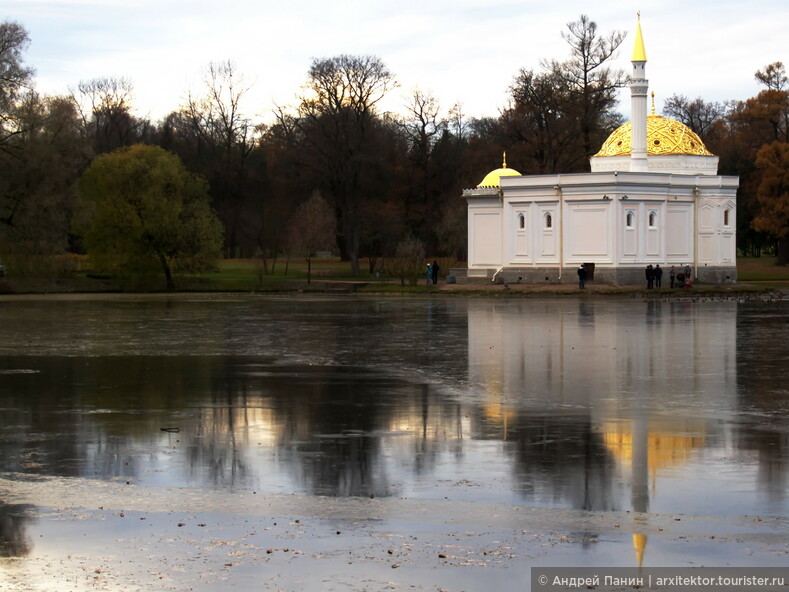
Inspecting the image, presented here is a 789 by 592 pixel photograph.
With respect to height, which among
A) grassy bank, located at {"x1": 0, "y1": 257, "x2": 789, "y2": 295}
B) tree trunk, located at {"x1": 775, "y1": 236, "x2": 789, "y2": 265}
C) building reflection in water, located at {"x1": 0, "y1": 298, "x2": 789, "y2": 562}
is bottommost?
building reflection in water, located at {"x1": 0, "y1": 298, "x2": 789, "y2": 562}

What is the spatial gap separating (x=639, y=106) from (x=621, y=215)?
6.68m

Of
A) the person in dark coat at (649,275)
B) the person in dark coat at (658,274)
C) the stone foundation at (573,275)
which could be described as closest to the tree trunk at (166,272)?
the stone foundation at (573,275)

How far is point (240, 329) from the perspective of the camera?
3444 centimetres

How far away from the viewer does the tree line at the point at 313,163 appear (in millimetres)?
64312

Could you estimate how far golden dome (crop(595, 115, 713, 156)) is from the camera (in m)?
68.9

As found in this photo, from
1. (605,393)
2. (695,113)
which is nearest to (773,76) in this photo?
(695,113)

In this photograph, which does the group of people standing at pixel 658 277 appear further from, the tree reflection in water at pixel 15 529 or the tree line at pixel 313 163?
the tree reflection in water at pixel 15 529

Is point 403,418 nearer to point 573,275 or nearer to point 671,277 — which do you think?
point 671,277

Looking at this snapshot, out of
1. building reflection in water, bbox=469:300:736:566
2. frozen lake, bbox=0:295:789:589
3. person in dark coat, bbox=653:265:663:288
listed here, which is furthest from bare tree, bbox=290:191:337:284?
frozen lake, bbox=0:295:789:589

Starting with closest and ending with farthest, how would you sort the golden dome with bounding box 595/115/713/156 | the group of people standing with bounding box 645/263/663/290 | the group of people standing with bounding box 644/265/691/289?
the group of people standing with bounding box 645/263/663/290
the group of people standing with bounding box 644/265/691/289
the golden dome with bounding box 595/115/713/156

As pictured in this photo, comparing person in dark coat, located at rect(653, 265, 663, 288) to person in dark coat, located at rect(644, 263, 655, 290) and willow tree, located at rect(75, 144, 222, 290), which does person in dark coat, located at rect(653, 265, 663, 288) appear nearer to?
person in dark coat, located at rect(644, 263, 655, 290)

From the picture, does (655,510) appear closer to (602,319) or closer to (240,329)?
(240,329)

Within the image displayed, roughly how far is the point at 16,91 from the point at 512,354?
46.2 m

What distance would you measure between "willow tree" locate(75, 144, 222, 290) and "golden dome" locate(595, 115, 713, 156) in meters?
Answer: 24.9
